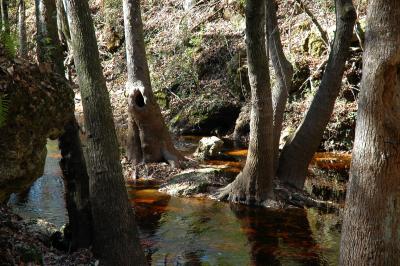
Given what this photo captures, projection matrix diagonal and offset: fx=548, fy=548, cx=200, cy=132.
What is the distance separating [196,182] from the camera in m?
12.8

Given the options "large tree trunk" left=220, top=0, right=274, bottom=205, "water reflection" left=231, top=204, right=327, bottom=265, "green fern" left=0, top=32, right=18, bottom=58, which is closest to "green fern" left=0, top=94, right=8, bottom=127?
"green fern" left=0, top=32, right=18, bottom=58

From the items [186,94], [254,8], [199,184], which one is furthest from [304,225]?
[186,94]

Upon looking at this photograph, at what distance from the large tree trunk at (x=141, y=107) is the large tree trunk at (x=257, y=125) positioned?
333 centimetres

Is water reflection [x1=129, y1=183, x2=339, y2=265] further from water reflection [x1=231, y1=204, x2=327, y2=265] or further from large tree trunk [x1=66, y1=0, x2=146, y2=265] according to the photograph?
large tree trunk [x1=66, y1=0, x2=146, y2=265]

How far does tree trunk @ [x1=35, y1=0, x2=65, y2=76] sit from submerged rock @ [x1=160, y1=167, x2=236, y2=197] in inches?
208

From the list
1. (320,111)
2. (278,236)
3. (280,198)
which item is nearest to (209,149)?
(280,198)

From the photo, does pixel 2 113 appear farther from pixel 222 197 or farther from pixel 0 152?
pixel 222 197

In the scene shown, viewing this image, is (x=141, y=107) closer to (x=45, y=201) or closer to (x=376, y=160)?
(x=45, y=201)

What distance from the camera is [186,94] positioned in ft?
72.3

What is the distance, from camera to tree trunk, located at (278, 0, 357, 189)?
10.9 metres

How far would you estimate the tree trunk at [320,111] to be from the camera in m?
10.9

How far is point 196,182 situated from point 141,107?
2948mm

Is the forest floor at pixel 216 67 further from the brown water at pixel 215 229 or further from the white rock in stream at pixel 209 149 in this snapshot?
the brown water at pixel 215 229

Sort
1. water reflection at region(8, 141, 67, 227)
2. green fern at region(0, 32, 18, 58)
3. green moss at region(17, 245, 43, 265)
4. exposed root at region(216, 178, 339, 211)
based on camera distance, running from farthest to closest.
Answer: exposed root at region(216, 178, 339, 211), water reflection at region(8, 141, 67, 227), green moss at region(17, 245, 43, 265), green fern at region(0, 32, 18, 58)
